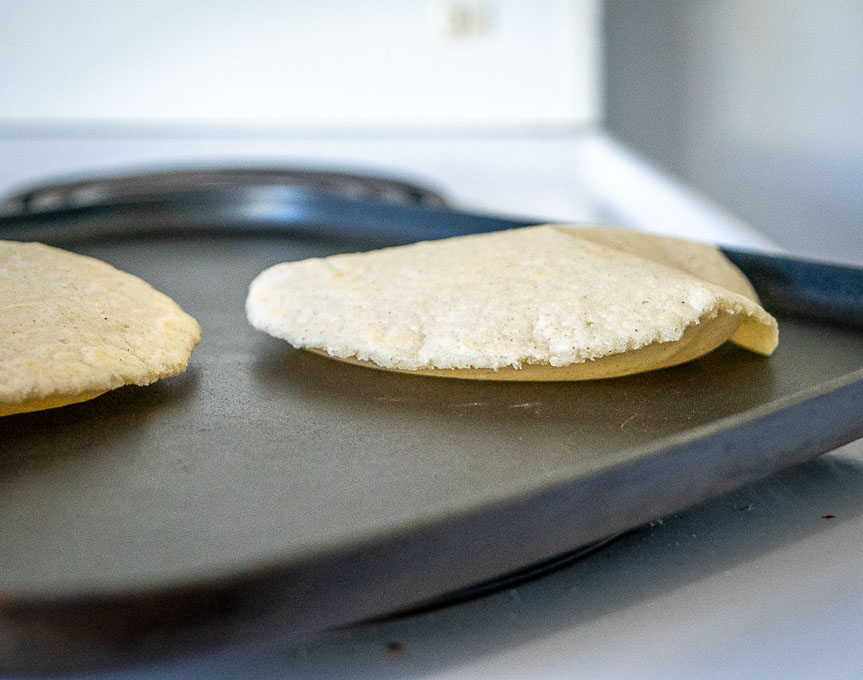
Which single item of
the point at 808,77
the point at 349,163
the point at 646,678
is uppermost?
the point at 808,77

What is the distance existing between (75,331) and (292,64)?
2.41 metres

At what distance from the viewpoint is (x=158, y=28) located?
112 inches

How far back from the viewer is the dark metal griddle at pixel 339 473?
35cm

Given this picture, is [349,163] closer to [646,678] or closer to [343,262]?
[343,262]

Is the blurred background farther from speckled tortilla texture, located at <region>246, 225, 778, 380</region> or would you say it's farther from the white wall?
speckled tortilla texture, located at <region>246, 225, 778, 380</region>

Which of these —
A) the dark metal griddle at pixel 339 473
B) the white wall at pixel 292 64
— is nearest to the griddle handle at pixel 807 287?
the dark metal griddle at pixel 339 473

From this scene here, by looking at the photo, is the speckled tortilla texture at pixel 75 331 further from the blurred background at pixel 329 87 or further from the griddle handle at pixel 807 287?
the blurred background at pixel 329 87

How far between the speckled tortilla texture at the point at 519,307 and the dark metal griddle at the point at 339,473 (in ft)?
0.07

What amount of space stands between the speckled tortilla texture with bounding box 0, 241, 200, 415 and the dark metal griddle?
0.9 inches

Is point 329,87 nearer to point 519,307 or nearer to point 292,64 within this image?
point 292,64

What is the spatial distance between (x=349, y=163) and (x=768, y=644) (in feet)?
7.96

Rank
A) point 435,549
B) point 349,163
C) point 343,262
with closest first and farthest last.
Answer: point 435,549, point 343,262, point 349,163

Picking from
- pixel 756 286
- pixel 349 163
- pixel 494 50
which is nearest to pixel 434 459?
pixel 756 286

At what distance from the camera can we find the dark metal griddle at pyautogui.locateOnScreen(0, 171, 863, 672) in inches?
14.0
